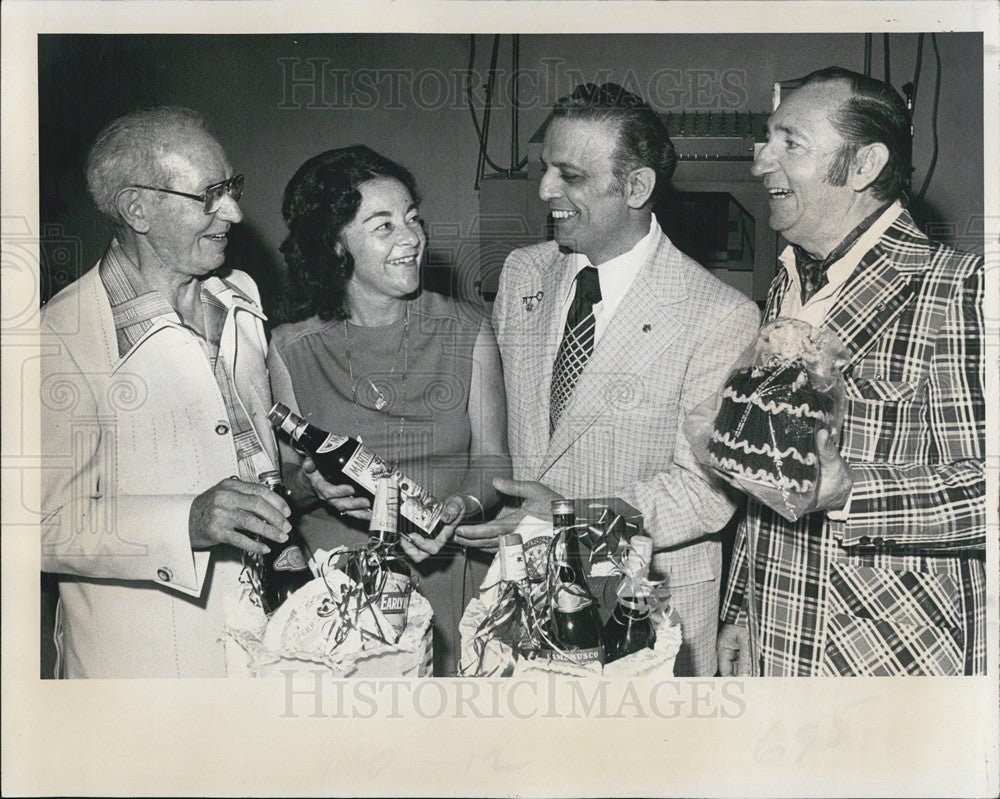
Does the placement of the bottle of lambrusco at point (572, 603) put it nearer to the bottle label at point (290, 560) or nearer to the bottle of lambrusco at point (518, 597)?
the bottle of lambrusco at point (518, 597)

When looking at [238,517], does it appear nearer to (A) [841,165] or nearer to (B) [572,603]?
(B) [572,603]

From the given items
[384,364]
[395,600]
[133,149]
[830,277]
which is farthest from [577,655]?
[133,149]

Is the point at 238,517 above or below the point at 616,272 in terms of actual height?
below

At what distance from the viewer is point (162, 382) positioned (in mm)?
2045

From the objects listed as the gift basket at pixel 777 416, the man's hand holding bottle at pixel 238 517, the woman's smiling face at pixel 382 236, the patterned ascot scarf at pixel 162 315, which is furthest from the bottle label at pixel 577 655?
the woman's smiling face at pixel 382 236

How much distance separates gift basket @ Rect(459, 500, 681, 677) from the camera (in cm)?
196

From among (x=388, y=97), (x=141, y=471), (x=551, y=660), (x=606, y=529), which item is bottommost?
(x=551, y=660)

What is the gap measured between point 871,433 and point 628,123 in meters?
0.76

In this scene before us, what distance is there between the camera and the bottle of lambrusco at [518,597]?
196cm

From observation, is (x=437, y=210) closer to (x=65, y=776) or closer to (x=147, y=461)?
(x=147, y=461)

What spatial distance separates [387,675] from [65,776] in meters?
0.70

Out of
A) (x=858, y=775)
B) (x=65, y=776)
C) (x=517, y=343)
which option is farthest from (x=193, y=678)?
(x=858, y=775)

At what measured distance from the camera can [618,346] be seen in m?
2.02

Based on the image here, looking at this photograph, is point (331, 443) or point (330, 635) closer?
point (330, 635)
